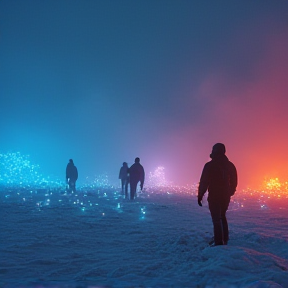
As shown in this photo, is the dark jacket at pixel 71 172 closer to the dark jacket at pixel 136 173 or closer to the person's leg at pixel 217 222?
the dark jacket at pixel 136 173

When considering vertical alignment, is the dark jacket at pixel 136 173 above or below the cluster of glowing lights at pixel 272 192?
above

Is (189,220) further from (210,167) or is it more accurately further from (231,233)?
(210,167)

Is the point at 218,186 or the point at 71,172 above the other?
the point at 71,172

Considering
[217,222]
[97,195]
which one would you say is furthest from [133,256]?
[97,195]

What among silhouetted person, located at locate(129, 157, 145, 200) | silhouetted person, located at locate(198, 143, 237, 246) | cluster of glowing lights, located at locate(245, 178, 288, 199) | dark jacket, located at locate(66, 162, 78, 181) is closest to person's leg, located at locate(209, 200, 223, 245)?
silhouetted person, located at locate(198, 143, 237, 246)

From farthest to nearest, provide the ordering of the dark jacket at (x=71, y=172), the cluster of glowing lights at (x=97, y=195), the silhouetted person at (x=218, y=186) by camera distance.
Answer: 1. the dark jacket at (x=71, y=172)
2. the cluster of glowing lights at (x=97, y=195)
3. the silhouetted person at (x=218, y=186)

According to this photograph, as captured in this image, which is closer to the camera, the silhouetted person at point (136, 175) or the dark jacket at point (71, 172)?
the silhouetted person at point (136, 175)

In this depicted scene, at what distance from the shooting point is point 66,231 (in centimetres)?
834

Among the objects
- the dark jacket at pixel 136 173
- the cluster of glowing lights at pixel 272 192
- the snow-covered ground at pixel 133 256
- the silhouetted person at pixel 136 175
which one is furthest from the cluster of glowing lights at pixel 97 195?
the snow-covered ground at pixel 133 256

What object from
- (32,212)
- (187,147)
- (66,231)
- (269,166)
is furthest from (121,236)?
(187,147)

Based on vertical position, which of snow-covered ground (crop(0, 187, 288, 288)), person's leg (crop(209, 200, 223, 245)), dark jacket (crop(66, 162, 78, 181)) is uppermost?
dark jacket (crop(66, 162, 78, 181))

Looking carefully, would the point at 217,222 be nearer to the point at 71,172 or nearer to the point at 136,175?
the point at 136,175

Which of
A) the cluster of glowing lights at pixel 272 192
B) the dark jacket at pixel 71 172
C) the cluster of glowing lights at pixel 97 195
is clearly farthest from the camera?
the cluster of glowing lights at pixel 272 192

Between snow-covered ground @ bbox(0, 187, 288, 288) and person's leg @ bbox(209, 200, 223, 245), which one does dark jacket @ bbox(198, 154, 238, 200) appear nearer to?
person's leg @ bbox(209, 200, 223, 245)
